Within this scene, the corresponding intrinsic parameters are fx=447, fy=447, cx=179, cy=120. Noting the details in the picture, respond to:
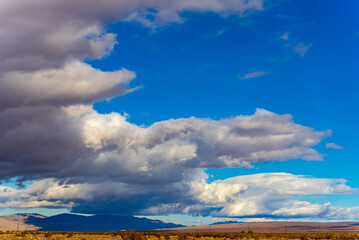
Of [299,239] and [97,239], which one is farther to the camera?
[299,239]

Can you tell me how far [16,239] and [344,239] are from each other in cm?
6433

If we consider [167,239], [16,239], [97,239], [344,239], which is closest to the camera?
[16,239]

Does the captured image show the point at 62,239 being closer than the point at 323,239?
Yes

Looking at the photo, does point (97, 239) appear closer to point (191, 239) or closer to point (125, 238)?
point (125, 238)

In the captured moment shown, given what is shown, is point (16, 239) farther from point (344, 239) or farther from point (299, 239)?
point (344, 239)

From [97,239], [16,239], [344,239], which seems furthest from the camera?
[344,239]

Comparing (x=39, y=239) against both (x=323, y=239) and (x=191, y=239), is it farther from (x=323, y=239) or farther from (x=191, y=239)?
(x=323, y=239)

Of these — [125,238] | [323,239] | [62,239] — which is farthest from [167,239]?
[323,239]

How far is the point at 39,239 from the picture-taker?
74438 millimetres

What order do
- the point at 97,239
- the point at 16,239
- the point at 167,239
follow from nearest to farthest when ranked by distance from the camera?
the point at 16,239 → the point at 97,239 → the point at 167,239

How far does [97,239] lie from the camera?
80.2 meters

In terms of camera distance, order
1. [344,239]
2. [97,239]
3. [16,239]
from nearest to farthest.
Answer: [16,239], [97,239], [344,239]

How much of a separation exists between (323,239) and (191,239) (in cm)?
3006

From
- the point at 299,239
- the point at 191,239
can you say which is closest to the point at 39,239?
the point at 191,239
